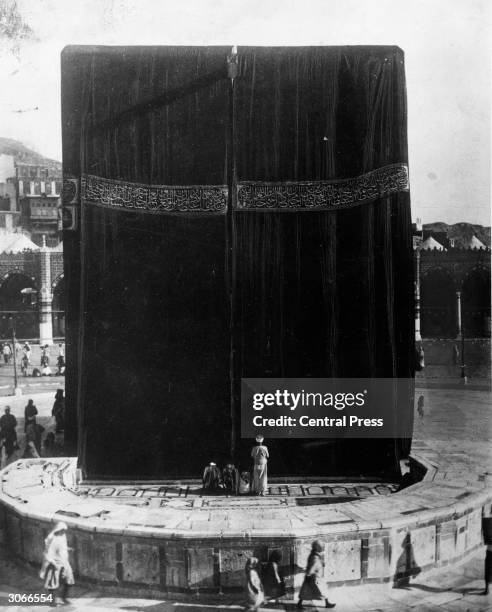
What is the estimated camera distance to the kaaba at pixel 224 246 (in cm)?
679

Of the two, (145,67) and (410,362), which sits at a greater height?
(145,67)

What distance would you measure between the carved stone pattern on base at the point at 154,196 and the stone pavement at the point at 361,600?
12.3 feet

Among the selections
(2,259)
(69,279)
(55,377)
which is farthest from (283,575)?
(2,259)

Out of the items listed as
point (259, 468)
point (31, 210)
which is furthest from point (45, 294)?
point (259, 468)

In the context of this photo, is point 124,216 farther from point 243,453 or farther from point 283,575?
point 283,575

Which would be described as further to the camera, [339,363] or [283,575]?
[339,363]

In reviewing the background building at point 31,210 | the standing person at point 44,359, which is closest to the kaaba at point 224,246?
the standing person at point 44,359

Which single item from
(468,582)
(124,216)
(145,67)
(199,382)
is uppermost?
(145,67)

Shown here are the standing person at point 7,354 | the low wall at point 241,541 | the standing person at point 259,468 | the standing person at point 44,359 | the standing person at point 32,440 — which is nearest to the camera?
the low wall at point 241,541

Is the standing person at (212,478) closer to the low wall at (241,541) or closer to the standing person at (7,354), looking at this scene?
the low wall at (241,541)

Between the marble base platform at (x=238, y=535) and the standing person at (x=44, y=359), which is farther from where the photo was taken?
the standing person at (x=44, y=359)

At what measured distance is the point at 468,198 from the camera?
22.3 feet

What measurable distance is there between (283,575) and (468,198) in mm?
4231

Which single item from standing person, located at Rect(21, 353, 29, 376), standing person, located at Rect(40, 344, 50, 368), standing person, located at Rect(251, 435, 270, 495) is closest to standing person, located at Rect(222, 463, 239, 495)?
standing person, located at Rect(251, 435, 270, 495)
